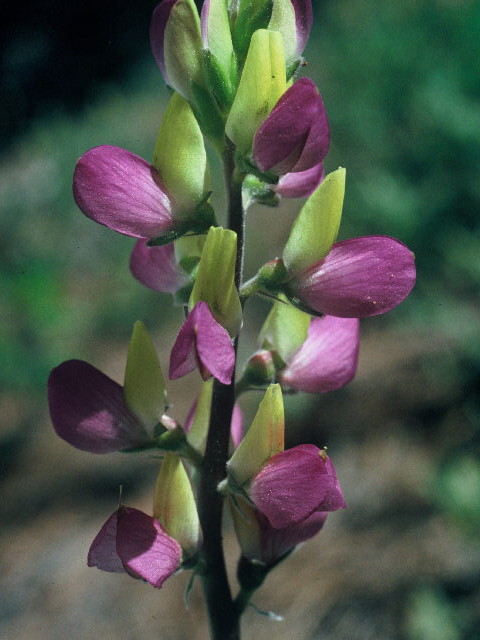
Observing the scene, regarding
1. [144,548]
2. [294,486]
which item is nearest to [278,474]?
[294,486]

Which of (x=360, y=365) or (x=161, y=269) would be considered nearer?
(x=161, y=269)

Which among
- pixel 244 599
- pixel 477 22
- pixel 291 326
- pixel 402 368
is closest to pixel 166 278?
pixel 291 326

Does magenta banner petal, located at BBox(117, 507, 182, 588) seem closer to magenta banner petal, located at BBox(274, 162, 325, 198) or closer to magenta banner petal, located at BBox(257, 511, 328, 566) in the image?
magenta banner petal, located at BBox(257, 511, 328, 566)

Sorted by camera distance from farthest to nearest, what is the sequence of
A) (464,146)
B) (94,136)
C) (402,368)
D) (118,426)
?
(94,136)
(464,146)
(402,368)
(118,426)

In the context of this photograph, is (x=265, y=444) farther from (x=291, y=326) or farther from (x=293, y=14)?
(x=293, y=14)

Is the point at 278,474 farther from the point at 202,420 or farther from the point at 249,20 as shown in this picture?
the point at 249,20

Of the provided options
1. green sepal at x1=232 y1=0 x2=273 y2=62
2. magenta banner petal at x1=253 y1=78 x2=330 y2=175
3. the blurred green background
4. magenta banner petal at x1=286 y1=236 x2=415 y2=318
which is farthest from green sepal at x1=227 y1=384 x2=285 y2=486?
the blurred green background

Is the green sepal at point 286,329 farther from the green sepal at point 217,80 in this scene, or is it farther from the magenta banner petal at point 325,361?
the green sepal at point 217,80
